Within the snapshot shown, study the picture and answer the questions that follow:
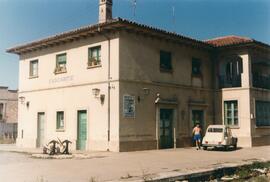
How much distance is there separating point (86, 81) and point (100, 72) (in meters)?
1.19

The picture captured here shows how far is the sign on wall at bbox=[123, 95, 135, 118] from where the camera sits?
63.0 feet

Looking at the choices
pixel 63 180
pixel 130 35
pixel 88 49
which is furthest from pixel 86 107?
pixel 63 180

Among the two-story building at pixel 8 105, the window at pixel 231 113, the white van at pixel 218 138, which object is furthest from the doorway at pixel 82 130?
the two-story building at pixel 8 105

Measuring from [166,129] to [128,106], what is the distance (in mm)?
3450

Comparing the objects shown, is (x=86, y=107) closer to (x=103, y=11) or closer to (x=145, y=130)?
(x=145, y=130)

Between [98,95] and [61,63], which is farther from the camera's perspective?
[61,63]

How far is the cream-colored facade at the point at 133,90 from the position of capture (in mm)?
19406

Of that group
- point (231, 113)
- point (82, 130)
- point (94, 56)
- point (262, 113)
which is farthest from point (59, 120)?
point (262, 113)

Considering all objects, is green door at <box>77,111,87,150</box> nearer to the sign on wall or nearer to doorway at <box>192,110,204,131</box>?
the sign on wall

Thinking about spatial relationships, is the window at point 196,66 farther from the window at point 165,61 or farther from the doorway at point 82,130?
the doorway at point 82,130

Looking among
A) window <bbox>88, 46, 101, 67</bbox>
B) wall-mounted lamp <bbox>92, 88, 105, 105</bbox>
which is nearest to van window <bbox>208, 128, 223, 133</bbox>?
wall-mounted lamp <bbox>92, 88, 105, 105</bbox>

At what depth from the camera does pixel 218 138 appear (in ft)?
68.4

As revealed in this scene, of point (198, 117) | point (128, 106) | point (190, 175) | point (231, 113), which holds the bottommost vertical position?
point (190, 175)

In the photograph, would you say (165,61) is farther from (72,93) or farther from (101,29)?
(72,93)
